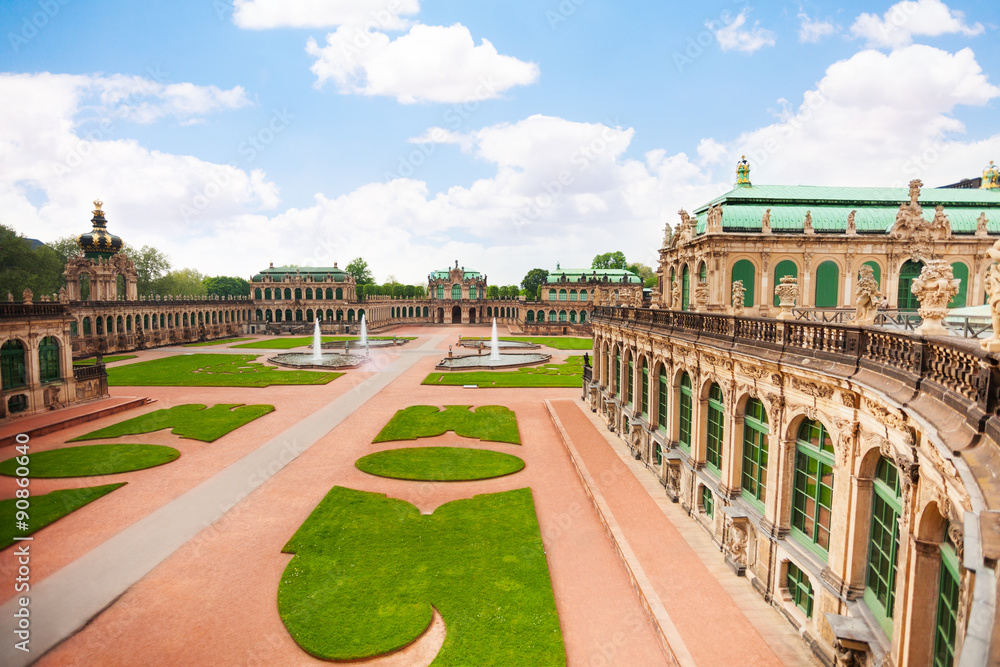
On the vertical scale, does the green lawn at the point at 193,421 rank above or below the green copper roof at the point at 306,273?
below

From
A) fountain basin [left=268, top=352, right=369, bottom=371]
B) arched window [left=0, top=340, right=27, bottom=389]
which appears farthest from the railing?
fountain basin [left=268, top=352, right=369, bottom=371]

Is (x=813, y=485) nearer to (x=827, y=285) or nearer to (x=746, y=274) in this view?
(x=746, y=274)

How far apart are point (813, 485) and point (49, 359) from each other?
43309 millimetres

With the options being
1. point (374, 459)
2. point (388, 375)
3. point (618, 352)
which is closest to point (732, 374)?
point (618, 352)

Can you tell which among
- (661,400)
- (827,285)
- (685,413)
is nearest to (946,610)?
(685,413)

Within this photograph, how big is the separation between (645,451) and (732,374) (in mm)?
9764

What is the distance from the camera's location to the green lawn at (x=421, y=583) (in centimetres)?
1228

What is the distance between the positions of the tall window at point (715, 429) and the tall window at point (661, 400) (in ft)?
14.1

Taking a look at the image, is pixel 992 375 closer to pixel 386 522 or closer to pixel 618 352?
pixel 386 522

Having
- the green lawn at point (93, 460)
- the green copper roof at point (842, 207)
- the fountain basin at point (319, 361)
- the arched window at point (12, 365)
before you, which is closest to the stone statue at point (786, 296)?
the green copper roof at point (842, 207)

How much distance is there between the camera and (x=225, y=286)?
456ft

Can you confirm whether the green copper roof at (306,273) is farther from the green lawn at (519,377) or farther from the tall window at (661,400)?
the tall window at (661,400)

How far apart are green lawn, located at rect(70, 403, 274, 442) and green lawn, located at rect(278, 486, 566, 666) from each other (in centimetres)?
1423

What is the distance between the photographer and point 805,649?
12.0 m
